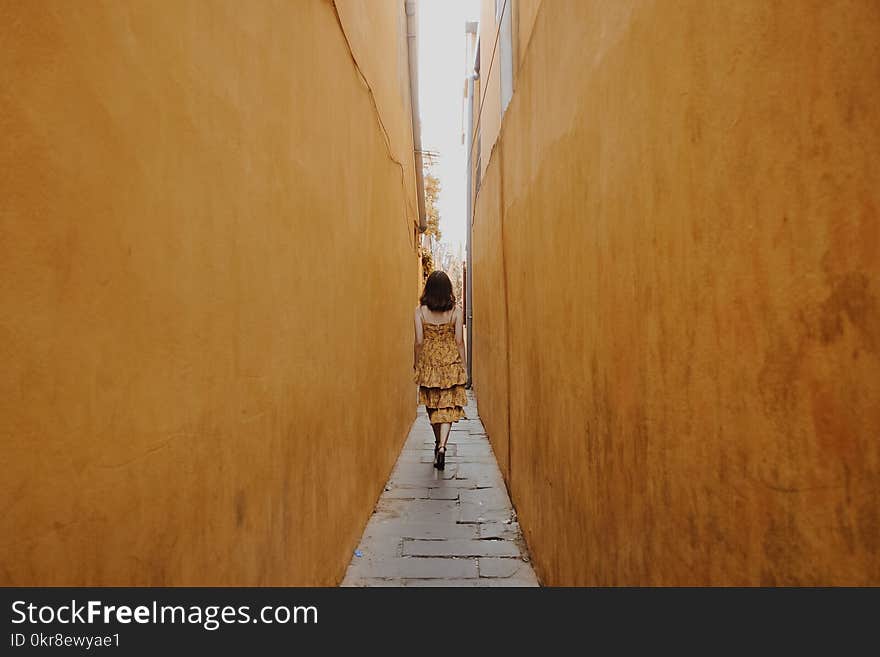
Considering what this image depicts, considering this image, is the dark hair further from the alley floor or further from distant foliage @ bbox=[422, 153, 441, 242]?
distant foliage @ bbox=[422, 153, 441, 242]

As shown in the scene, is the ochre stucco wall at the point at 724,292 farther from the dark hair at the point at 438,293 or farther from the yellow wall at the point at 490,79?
the yellow wall at the point at 490,79

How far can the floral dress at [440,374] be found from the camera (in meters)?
5.73

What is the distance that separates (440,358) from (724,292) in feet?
15.2

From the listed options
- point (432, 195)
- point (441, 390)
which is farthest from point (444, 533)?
point (432, 195)

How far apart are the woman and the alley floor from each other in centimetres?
48

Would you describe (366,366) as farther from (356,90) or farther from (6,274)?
(6,274)

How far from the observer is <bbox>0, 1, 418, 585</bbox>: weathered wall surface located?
2.92ft

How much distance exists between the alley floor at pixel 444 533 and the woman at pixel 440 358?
48cm

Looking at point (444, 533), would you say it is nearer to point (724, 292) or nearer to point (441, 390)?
point (441, 390)

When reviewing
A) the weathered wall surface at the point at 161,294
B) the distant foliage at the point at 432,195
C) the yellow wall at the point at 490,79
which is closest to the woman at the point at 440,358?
the yellow wall at the point at 490,79

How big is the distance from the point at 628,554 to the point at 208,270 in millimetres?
1564

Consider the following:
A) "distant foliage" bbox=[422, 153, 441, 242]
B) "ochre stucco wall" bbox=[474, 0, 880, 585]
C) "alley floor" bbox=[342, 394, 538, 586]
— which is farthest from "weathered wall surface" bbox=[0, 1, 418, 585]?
"distant foliage" bbox=[422, 153, 441, 242]

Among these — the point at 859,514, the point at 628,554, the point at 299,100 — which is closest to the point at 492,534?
the point at 628,554

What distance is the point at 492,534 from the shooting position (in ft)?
13.2
